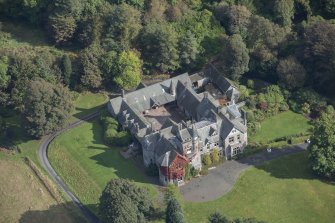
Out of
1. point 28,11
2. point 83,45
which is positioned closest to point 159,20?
point 83,45

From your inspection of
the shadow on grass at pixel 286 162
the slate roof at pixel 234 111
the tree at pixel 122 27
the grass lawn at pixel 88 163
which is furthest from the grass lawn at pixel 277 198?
the tree at pixel 122 27

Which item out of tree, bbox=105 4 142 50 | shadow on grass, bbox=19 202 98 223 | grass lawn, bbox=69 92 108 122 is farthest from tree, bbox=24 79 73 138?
tree, bbox=105 4 142 50

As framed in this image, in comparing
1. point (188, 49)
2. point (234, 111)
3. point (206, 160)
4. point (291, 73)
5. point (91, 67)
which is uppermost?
point (291, 73)

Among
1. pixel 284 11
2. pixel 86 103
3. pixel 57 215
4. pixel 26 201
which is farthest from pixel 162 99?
pixel 26 201

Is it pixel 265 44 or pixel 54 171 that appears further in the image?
pixel 265 44

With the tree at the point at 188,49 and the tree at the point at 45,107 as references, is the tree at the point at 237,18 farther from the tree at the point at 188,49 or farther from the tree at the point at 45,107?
the tree at the point at 45,107

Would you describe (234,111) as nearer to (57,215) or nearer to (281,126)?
(281,126)
